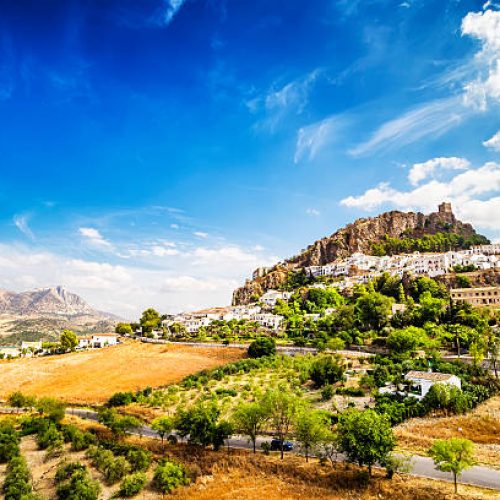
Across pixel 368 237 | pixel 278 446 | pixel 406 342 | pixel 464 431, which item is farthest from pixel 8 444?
pixel 368 237

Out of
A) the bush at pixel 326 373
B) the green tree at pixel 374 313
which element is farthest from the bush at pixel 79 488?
the green tree at pixel 374 313

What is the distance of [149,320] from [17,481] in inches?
3389

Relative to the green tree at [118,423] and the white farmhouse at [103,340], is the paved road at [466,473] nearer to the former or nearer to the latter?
the green tree at [118,423]

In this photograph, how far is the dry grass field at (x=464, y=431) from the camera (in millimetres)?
30625

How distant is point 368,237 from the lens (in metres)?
161

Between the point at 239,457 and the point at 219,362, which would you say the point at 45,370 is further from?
the point at 239,457

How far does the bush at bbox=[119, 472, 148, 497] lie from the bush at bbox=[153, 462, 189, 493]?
1.06 meters

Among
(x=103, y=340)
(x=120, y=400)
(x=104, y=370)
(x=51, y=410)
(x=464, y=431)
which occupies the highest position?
(x=103, y=340)

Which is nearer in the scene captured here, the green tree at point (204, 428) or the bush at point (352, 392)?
the green tree at point (204, 428)

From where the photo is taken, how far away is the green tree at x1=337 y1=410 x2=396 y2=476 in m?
26.3

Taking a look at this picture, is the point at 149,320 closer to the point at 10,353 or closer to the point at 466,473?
the point at 10,353

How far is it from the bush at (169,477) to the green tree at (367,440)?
1220 centimetres

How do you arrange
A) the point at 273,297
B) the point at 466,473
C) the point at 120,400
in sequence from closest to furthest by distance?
the point at 466,473, the point at 120,400, the point at 273,297

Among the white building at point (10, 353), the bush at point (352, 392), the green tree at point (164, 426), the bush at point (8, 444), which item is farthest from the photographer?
the white building at point (10, 353)
